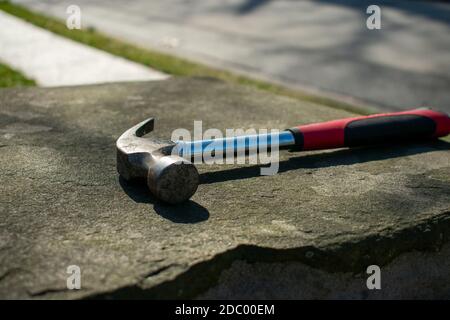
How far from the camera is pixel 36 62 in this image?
4.92m

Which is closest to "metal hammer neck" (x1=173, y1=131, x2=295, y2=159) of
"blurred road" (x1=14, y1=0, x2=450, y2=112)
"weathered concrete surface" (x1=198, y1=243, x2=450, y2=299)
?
"weathered concrete surface" (x1=198, y1=243, x2=450, y2=299)

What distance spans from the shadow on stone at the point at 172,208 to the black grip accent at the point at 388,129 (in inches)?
26.8

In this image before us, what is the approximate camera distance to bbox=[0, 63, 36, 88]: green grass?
414 centimetres

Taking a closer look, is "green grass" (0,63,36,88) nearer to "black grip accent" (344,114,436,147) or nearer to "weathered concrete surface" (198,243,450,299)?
"black grip accent" (344,114,436,147)

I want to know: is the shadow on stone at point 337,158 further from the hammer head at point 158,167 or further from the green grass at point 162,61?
the green grass at point 162,61

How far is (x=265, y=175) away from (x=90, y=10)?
6708 mm

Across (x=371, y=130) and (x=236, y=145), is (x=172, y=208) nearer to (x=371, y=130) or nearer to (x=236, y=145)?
(x=236, y=145)

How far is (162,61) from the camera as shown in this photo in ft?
16.3

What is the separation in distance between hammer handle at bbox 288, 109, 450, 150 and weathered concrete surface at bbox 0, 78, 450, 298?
0.16ft

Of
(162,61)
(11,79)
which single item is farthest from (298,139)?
(162,61)

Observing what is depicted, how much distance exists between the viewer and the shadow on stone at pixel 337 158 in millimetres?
2033

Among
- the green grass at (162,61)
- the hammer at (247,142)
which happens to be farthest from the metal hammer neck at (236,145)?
the green grass at (162,61)
